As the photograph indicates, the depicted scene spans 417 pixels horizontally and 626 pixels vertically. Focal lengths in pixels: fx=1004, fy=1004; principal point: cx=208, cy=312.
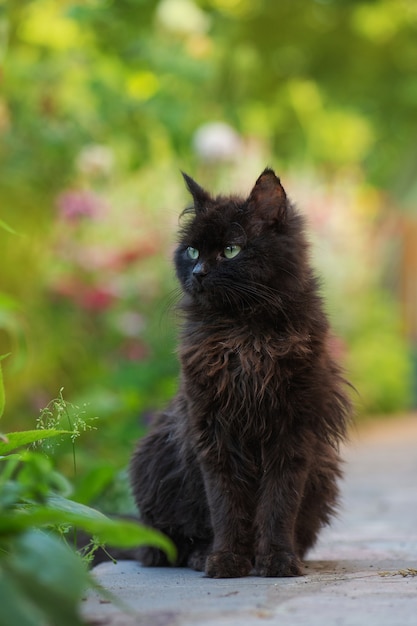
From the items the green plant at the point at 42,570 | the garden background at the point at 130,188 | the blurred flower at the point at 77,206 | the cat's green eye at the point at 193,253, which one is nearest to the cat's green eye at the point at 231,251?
the cat's green eye at the point at 193,253

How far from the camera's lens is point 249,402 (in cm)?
317

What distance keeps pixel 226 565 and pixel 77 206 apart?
4.79 m

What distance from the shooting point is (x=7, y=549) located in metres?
2.38

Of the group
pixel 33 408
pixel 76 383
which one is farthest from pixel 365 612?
pixel 76 383

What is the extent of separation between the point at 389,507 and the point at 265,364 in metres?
2.37

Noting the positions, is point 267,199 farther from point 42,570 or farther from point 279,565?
point 42,570

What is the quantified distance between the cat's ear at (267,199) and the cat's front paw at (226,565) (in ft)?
3.57

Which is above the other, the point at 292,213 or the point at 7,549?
the point at 292,213

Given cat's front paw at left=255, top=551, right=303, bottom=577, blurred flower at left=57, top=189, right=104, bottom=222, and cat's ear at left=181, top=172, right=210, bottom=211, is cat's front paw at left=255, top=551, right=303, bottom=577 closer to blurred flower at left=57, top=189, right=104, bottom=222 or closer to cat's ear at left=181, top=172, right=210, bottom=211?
cat's ear at left=181, top=172, right=210, bottom=211

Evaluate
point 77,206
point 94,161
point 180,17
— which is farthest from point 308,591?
point 180,17

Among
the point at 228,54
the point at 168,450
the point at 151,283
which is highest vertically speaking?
the point at 228,54

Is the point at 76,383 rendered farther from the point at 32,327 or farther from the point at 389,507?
the point at 389,507

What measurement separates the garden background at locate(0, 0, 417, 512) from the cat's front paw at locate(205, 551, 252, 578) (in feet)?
2.95

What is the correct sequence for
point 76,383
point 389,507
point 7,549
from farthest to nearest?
point 76,383 → point 389,507 → point 7,549
